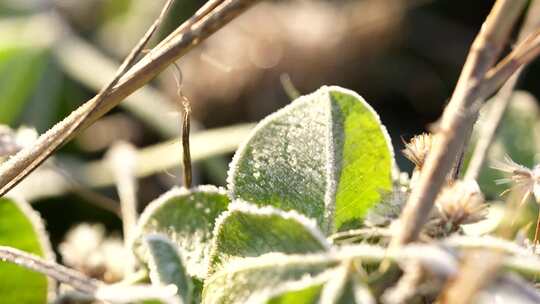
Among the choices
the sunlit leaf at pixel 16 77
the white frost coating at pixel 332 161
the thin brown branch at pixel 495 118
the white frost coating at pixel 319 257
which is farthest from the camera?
the sunlit leaf at pixel 16 77

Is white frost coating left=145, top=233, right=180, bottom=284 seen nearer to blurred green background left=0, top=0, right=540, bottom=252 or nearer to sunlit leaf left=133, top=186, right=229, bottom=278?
sunlit leaf left=133, top=186, right=229, bottom=278

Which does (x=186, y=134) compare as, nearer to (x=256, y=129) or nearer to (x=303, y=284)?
(x=256, y=129)

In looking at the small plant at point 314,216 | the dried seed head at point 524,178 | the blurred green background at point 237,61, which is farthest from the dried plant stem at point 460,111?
the blurred green background at point 237,61

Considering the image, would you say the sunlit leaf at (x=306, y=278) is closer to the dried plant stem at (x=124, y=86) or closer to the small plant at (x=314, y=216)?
the small plant at (x=314, y=216)

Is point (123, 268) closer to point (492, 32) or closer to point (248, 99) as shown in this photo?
point (492, 32)

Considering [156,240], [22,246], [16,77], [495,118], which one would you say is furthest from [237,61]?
[156,240]

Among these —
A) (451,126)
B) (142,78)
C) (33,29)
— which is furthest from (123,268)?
(33,29)
